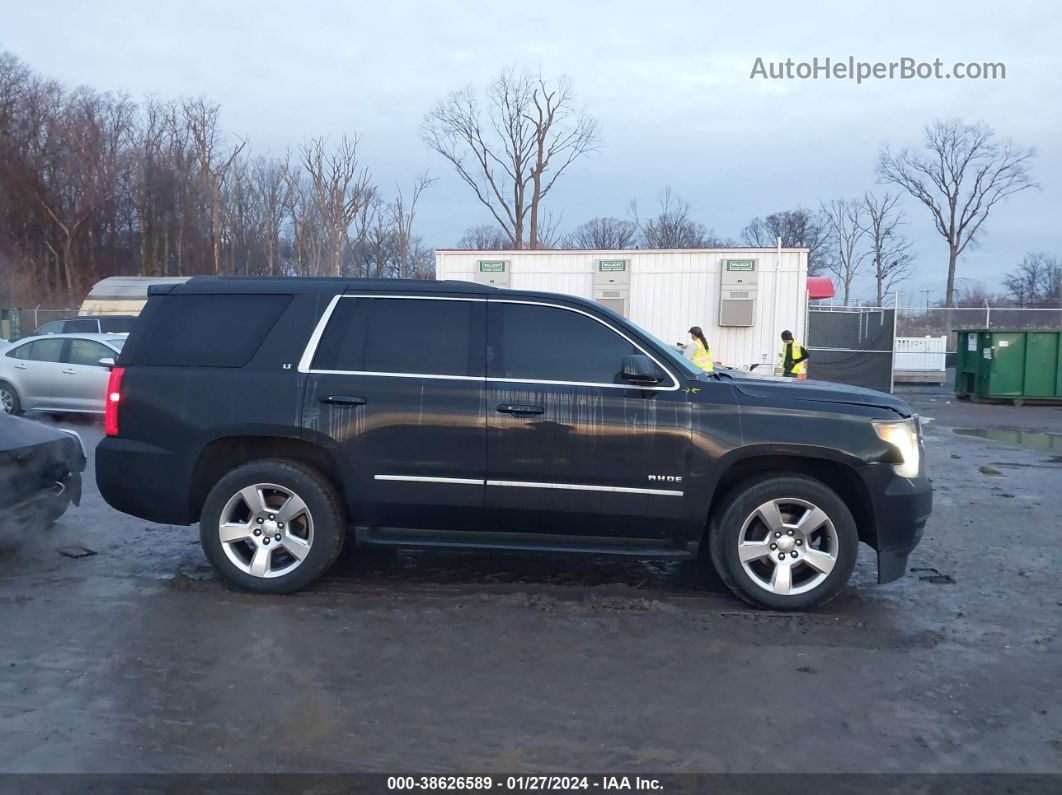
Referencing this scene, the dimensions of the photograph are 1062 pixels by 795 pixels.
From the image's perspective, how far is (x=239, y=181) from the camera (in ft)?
160

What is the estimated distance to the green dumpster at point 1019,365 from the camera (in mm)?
22453

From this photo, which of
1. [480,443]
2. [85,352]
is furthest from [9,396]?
[480,443]

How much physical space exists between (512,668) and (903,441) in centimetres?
274

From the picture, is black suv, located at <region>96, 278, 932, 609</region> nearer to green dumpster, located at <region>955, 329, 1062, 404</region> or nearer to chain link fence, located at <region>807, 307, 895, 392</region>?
chain link fence, located at <region>807, 307, 895, 392</region>

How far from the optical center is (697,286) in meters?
22.2

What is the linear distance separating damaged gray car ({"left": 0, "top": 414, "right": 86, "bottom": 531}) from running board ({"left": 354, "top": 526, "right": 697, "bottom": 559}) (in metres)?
2.68

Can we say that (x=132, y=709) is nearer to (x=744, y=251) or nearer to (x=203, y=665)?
(x=203, y=665)

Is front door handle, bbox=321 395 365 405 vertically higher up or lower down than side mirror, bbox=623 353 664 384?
lower down

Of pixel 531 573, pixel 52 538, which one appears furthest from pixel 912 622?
pixel 52 538

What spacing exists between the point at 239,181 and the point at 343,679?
4819cm

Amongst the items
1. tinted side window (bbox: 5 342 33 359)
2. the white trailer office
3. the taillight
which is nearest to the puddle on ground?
the white trailer office

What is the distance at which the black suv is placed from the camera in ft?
18.4

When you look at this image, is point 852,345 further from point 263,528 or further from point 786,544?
point 263,528

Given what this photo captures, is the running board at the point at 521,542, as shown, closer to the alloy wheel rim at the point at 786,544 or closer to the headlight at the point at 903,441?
the alloy wheel rim at the point at 786,544
